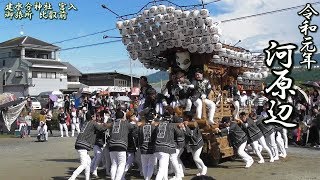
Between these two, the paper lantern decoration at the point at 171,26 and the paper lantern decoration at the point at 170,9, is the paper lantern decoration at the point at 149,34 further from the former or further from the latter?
the paper lantern decoration at the point at 170,9

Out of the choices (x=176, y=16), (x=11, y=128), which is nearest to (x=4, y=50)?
(x=11, y=128)

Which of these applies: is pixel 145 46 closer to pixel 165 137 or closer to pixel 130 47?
pixel 130 47

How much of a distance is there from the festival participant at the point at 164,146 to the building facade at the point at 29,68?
133 feet

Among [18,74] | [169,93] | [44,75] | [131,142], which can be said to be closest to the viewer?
[131,142]

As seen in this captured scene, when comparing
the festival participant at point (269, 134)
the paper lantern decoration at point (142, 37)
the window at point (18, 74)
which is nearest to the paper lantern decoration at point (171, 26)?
the paper lantern decoration at point (142, 37)

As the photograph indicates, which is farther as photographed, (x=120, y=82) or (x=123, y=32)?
(x=120, y=82)

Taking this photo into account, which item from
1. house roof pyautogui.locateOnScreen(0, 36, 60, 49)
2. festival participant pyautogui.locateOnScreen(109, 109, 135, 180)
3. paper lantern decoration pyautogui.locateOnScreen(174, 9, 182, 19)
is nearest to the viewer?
festival participant pyautogui.locateOnScreen(109, 109, 135, 180)

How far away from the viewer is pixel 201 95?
12.5m

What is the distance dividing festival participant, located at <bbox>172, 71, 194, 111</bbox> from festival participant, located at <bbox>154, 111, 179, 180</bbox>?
2.32 m

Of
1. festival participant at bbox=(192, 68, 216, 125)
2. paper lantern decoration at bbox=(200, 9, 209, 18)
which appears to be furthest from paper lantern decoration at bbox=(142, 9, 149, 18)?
festival participant at bbox=(192, 68, 216, 125)

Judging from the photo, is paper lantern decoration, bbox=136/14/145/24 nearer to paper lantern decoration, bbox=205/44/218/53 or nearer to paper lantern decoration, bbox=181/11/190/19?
paper lantern decoration, bbox=181/11/190/19

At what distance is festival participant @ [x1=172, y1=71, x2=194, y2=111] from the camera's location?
40.6 feet

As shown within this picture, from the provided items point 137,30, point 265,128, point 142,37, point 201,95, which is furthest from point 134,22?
point 265,128

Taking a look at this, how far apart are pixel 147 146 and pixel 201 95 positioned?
10.2ft
